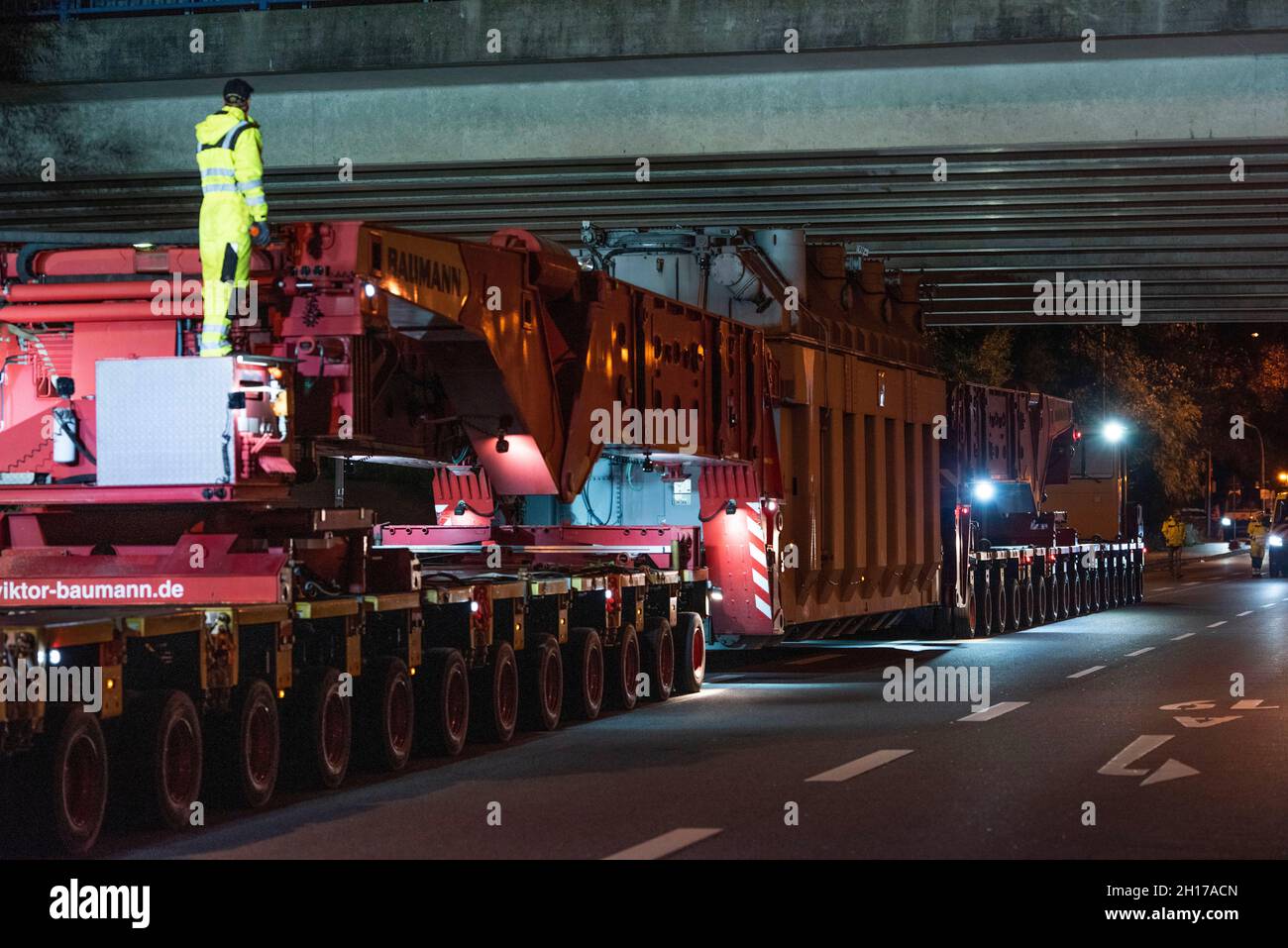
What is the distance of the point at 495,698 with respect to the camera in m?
15.8

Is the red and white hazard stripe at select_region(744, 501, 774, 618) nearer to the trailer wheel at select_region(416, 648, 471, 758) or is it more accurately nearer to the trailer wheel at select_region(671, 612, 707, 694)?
the trailer wheel at select_region(671, 612, 707, 694)

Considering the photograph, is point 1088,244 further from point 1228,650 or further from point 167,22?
point 167,22

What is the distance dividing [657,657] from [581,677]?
1.81 m

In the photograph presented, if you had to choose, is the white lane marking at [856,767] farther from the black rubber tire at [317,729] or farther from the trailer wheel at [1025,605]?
the trailer wheel at [1025,605]

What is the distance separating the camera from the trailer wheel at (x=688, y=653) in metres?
20.1

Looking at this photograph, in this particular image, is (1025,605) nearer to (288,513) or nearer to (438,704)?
(438,704)

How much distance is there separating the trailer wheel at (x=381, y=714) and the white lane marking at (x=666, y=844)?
3.41m

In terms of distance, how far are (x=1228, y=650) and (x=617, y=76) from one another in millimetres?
9602

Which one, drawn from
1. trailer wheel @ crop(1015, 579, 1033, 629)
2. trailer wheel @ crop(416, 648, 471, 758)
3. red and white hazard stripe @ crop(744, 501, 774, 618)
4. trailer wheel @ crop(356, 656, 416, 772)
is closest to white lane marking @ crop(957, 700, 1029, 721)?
red and white hazard stripe @ crop(744, 501, 774, 618)

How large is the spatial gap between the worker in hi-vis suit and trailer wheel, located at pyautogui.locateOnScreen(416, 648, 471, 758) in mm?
A: 2662

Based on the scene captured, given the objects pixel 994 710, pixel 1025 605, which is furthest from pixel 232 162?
pixel 1025 605

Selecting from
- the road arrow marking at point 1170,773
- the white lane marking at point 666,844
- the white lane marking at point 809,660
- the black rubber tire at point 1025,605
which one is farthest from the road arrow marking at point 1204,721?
the black rubber tire at point 1025,605
